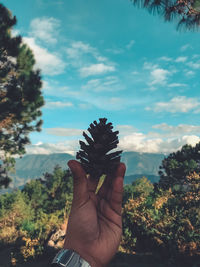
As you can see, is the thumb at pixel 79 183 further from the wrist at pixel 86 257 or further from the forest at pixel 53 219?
the forest at pixel 53 219

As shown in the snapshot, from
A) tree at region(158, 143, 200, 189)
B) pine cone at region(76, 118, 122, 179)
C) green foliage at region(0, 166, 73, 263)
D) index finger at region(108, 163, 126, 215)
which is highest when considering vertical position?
pine cone at region(76, 118, 122, 179)

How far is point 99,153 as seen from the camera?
194cm

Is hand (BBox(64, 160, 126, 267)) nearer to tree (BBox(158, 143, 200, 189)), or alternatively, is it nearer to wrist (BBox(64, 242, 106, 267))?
wrist (BBox(64, 242, 106, 267))

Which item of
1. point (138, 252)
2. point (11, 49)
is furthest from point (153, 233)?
point (11, 49)

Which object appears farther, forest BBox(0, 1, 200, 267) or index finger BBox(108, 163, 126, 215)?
forest BBox(0, 1, 200, 267)

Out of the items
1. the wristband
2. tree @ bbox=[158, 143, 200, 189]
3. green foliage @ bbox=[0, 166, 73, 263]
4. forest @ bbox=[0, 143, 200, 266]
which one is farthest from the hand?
tree @ bbox=[158, 143, 200, 189]

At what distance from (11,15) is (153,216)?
15317mm

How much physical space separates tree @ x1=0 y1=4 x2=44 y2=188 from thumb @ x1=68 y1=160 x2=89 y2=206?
11050mm

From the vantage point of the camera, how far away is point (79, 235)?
6.05ft

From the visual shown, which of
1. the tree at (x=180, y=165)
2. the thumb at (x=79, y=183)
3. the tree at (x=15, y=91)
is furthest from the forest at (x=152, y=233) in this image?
the thumb at (x=79, y=183)

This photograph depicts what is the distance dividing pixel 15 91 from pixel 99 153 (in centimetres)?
1157

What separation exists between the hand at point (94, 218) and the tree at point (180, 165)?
81.1 ft

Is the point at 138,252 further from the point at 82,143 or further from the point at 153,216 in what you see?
the point at 82,143

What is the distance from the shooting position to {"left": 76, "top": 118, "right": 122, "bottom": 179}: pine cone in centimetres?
189
